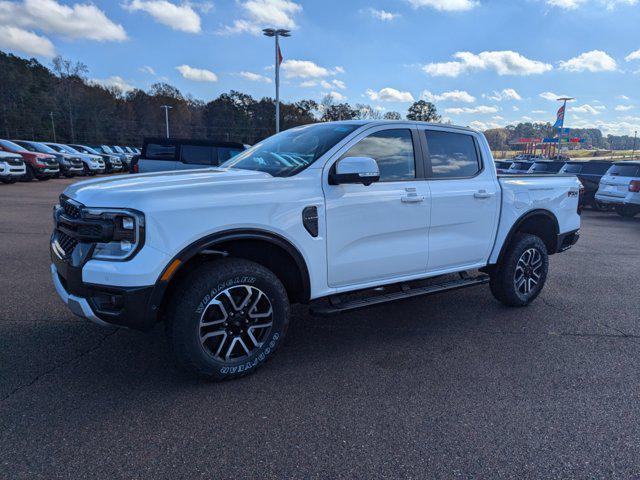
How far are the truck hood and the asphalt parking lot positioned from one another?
4.25 feet

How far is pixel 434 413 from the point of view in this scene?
2854mm

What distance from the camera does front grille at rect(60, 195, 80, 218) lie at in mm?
2950

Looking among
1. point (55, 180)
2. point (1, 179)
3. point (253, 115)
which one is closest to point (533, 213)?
point (1, 179)

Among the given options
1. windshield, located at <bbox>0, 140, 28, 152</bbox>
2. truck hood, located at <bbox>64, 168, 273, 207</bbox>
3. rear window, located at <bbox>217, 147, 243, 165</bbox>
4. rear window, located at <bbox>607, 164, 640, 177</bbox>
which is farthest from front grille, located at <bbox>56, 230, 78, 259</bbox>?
windshield, located at <bbox>0, 140, 28, 152</bbox>

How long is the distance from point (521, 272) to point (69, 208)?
14.3ft

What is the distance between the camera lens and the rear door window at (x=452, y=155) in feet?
13.8

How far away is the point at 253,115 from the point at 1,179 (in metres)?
72.4

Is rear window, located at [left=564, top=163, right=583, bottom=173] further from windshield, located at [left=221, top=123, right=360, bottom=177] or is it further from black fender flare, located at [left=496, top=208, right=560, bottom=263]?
windshield, located at [left=221, top=123, right=360, bottom=177]

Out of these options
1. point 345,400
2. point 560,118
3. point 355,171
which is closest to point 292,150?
point 355,171

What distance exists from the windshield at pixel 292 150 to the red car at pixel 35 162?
18515 millimetres

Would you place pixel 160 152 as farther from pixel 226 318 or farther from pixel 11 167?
pixel 11 167

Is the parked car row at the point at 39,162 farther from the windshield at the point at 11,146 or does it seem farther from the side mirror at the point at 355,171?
the side mirror at the point at 355,171

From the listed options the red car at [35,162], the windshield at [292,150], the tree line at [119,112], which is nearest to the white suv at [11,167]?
the red car at [35,162]

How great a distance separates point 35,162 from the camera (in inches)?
744
